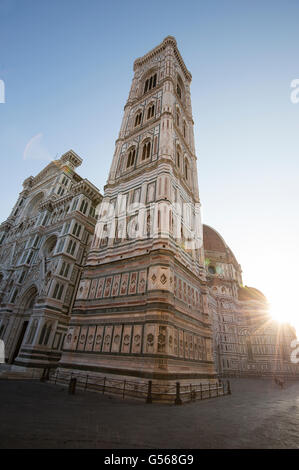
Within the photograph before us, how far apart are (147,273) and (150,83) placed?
1062 inches

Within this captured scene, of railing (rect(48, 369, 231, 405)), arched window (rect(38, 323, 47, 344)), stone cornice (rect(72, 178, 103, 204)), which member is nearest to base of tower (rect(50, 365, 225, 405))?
railing (rect(48, 369, 231, 405))

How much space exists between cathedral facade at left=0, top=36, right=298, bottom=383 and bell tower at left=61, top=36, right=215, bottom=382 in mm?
72

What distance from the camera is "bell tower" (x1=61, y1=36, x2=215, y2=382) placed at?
11.4 m

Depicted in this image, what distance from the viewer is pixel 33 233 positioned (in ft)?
88.0

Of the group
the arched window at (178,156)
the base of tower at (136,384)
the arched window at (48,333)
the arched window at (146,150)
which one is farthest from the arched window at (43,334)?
the arched window at (178,156)

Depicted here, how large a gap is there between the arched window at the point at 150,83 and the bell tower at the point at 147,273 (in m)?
4.95

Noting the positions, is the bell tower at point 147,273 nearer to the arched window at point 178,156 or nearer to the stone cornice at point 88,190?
the arched window at point 178,156

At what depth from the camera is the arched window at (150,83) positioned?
2823 centimetres

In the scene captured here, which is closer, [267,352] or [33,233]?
[33,233]

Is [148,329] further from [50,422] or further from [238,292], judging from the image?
[238,292]

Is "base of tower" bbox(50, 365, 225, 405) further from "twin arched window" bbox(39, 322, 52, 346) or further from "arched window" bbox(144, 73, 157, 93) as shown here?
"arched window" bbox(144, 73, 157, 93)

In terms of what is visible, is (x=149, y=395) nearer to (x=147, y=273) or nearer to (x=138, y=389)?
(x=138, y=389)
